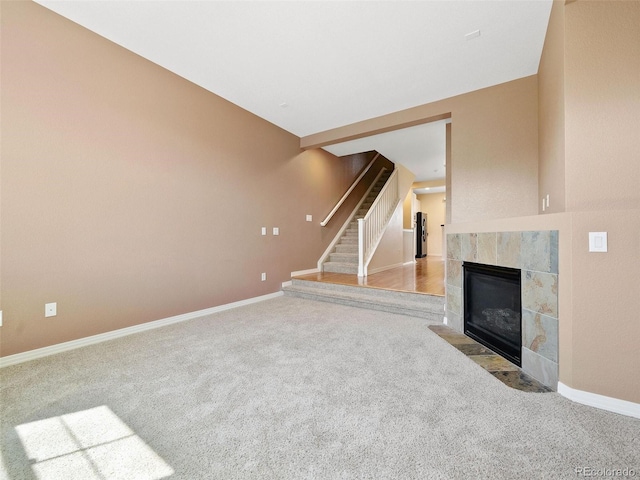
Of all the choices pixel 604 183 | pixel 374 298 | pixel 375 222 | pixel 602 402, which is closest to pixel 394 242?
pixel 375 222

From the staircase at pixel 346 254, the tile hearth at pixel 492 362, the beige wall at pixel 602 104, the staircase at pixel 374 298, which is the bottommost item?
the tile hearth at pixel 492 362

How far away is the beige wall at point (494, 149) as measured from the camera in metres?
2.91

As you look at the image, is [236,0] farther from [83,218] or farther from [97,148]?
[83,218]

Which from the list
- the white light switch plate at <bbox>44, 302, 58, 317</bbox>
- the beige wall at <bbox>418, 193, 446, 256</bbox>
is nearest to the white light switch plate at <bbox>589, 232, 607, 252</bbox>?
the white light switch plate at <bbox>44, 302, 58, 317</bbox>

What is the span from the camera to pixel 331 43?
2.50m

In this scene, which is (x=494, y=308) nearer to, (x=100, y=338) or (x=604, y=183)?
(x=604, y=183)

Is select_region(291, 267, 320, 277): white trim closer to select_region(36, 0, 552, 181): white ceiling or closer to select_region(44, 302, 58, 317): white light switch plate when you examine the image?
select_region(36, 0, 552, 181): white ceiling

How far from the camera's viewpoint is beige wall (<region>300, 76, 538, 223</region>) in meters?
2.91

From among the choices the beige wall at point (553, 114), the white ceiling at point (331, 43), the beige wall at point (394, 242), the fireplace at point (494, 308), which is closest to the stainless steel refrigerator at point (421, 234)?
the beige wall at point (394, 242)

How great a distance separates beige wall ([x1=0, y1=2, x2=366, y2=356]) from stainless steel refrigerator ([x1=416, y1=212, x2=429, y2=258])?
20.5ft

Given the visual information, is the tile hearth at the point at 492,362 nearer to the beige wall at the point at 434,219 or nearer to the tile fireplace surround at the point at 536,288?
the tile fireplace surround at the point at 536,288

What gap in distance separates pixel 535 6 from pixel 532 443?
2948 millimetres

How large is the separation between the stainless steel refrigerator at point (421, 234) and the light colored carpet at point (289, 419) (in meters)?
6.78

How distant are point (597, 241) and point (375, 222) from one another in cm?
388
